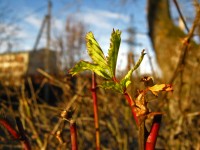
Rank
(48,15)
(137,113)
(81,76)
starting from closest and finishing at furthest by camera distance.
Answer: (137,113)
(81,76)
(48,15)

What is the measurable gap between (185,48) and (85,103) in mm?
1509

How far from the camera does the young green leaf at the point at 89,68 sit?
1.58ft

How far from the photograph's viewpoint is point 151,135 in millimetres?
437

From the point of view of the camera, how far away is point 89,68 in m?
0.48

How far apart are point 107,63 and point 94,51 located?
0.09ft

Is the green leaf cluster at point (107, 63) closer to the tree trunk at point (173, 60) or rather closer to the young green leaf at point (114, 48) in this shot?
the young green leaf at point (114, 48)

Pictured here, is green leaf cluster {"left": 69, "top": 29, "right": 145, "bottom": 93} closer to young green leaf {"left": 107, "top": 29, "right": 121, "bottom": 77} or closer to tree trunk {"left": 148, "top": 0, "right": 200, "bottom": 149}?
young green leaf {"left": 107, "top": 29, "right": 121, "bottom": 77}

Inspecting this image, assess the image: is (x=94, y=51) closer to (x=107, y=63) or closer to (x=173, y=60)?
(x=107, y=63)

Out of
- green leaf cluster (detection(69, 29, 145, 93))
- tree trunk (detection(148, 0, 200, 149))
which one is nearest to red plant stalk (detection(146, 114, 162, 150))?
green leaf cluster (detection(69, 29, 145, 93))

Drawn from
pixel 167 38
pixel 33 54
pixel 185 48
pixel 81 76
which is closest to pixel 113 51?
pixel 185 48

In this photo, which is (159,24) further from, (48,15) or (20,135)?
(48,15)

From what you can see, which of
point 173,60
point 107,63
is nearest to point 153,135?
point 107,63

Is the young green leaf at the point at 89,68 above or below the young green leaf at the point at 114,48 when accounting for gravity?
below

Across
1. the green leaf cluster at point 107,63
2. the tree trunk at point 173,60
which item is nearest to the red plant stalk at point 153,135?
the green leaf cluster at point 107,63
